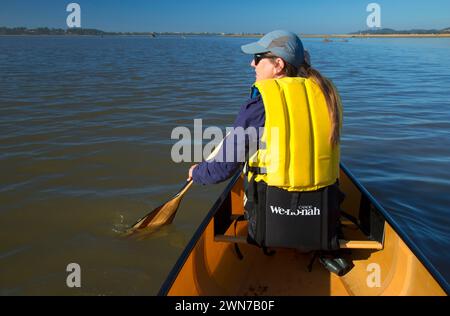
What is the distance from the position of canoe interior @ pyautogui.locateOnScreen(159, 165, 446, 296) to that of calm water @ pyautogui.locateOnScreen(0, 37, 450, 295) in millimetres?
896

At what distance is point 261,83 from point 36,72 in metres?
17.5

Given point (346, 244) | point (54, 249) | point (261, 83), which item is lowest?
point (54, 249)

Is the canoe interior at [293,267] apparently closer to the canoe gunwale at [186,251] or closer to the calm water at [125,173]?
the canoe gunwale at [186,251]

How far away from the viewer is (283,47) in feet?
8.96

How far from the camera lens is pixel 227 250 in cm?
364

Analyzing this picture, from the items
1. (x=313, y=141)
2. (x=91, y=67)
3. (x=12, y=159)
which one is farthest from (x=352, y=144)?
(x=91, y=67)

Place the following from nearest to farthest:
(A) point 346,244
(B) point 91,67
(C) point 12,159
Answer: (A) point 346,244
(C) point 12,159
(B) point 91,67

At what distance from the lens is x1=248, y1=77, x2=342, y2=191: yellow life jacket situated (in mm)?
2580

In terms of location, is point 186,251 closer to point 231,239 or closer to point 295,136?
point 231,239

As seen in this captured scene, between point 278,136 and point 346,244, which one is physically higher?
point 278,136

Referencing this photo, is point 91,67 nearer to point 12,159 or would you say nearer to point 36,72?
point 36,72

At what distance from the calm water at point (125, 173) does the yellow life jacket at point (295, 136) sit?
6.61ft

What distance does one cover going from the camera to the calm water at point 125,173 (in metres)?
4.27

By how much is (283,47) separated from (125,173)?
4.35 m
